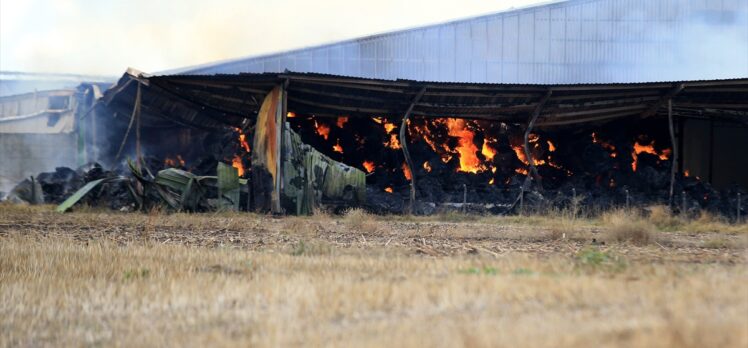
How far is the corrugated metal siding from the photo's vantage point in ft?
97.3

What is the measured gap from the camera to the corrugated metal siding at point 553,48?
29.7 metres

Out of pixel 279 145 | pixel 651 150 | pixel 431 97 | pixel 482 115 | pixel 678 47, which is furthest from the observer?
pixel 678 47

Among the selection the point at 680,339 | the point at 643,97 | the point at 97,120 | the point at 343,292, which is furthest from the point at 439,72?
the point at 680,339

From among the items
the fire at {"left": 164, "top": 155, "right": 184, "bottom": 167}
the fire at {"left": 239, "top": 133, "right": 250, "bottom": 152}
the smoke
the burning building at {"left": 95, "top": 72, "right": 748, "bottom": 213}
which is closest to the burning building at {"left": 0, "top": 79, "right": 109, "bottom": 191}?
the burning building at {"left": 95, "top": 72, "right": 748, "bottom": 213}

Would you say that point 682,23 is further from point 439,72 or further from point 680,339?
point 680,339

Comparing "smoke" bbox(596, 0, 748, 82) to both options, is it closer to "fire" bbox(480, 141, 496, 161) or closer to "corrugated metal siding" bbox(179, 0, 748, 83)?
"corrugated metal siding" bbox(179, 0, 748, 83)

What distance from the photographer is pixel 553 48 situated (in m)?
30.1

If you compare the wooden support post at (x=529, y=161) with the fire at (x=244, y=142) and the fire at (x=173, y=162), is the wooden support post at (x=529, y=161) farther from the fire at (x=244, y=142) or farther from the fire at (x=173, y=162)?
the fire at (x=173, y=162)

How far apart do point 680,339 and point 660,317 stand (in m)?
0.77

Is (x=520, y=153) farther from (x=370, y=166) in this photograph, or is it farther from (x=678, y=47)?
(x=678, y=47)

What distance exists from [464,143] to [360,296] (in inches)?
838

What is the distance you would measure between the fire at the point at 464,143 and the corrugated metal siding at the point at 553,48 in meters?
3.54

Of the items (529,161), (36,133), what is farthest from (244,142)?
(36,133)

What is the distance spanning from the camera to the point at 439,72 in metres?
29.6
